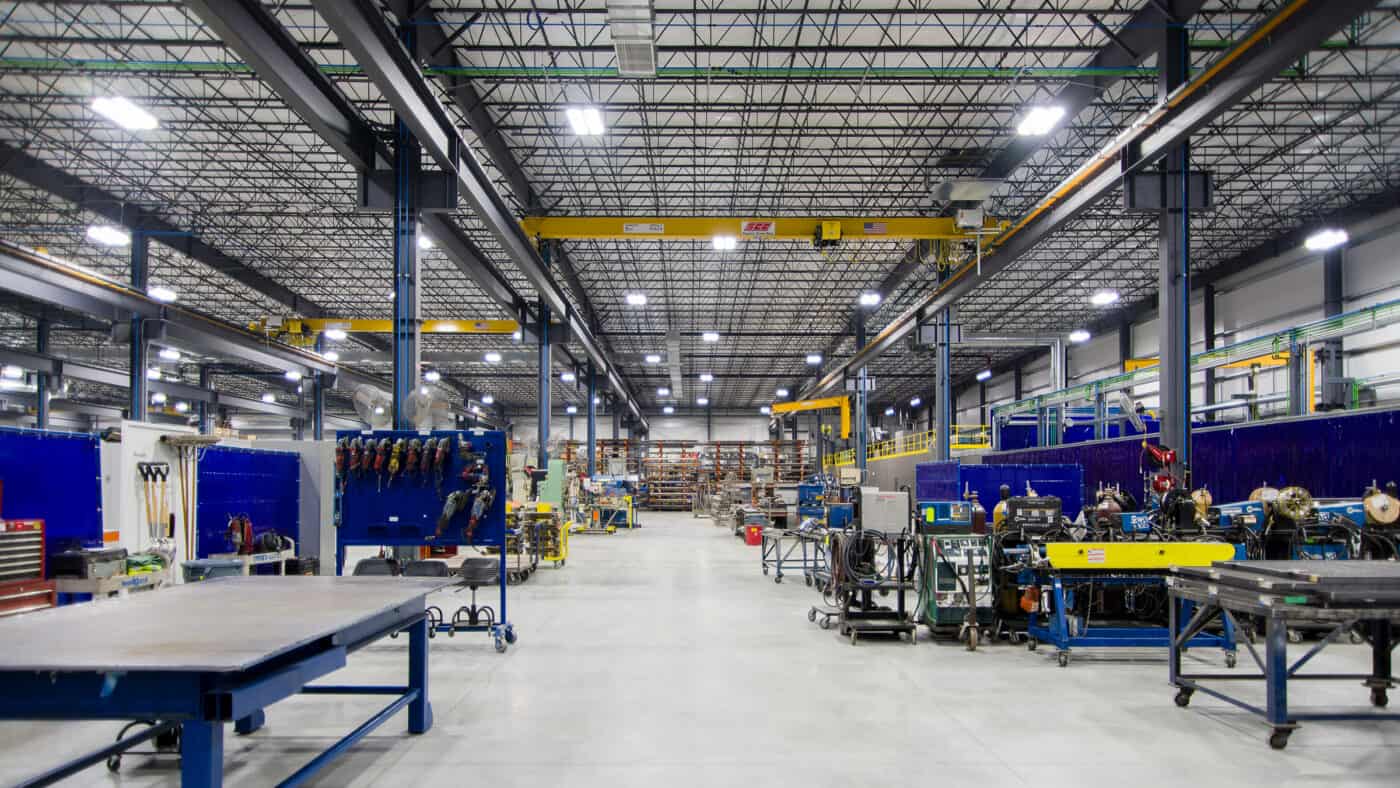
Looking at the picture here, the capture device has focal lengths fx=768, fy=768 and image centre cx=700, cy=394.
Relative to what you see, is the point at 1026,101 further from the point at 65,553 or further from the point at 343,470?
the point at 65,553

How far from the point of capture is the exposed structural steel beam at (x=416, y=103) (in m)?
7.49

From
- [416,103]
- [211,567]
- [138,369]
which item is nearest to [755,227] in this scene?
[416,103]

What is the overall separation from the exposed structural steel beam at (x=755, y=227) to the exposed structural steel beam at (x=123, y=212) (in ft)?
32.7

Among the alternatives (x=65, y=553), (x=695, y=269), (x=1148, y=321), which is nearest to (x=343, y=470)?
(x=65, y=553)

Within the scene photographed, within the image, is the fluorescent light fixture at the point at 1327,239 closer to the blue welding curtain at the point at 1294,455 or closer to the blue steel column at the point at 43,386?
the blue welding curtain at the point at 1294,455

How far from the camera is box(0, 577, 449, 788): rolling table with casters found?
2.71 metres

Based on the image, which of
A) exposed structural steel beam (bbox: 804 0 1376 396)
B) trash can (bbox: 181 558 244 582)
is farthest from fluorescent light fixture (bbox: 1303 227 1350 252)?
trash can (bbox: 181 558 244 582)

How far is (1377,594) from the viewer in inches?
174

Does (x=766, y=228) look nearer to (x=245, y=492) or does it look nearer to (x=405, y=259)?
(x=405, y=259)

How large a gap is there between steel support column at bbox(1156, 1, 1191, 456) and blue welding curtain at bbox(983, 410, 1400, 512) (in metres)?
1.25

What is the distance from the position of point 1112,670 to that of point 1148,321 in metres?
23.7

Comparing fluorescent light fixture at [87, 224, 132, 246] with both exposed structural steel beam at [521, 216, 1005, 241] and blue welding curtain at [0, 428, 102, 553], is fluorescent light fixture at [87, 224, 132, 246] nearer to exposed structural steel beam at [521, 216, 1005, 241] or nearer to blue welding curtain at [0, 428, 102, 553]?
exposed structural steel beam at [521, 216, 1005, 241]

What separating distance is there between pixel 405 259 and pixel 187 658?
320 inches

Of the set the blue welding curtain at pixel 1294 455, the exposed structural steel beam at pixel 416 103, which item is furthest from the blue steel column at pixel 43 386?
the blue welding curtain at pixel 1294 455
